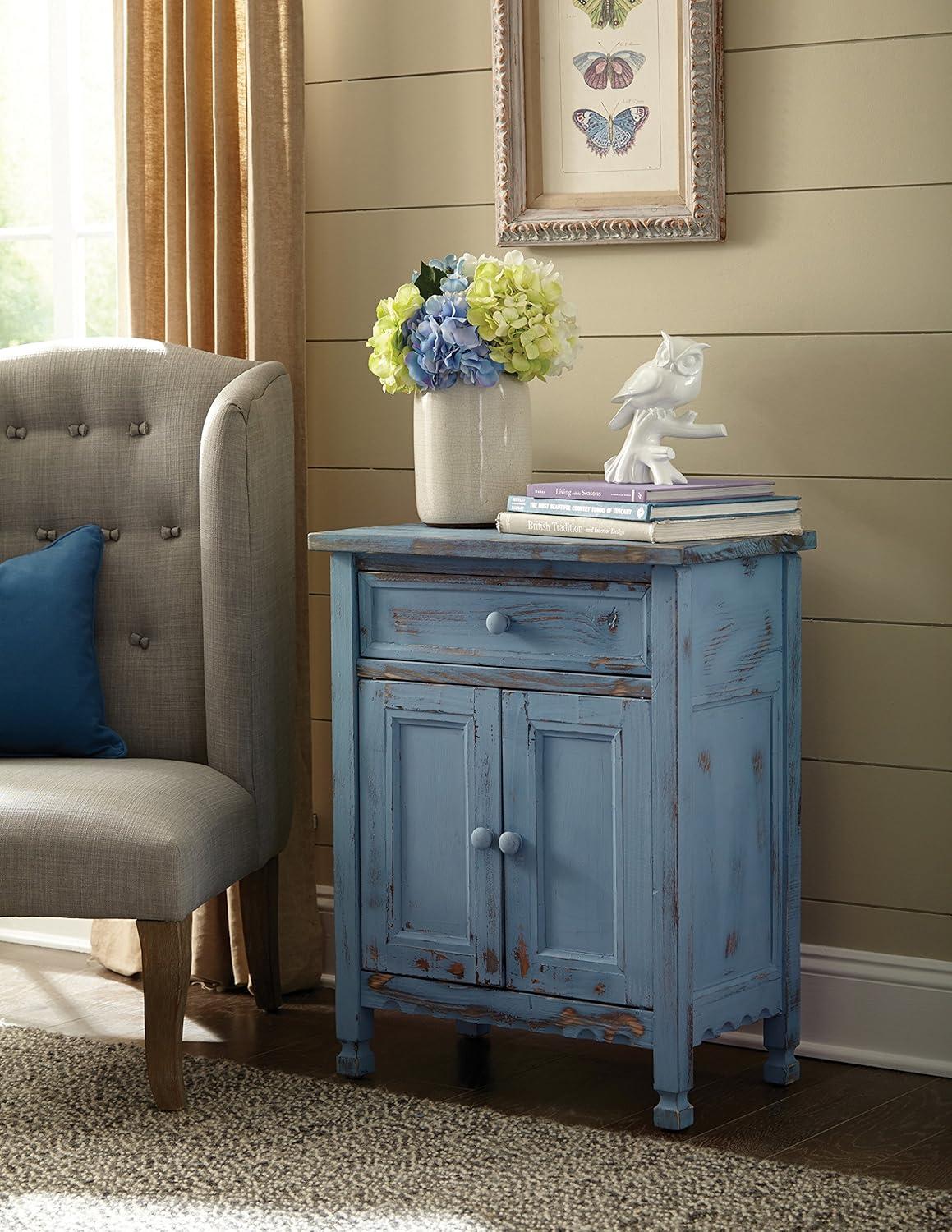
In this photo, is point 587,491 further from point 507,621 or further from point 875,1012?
point 875,1012

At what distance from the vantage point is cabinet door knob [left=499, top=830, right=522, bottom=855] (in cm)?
214

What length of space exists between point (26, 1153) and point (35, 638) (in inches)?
29.6

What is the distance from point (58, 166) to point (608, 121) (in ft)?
3.95

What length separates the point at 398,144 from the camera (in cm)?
269

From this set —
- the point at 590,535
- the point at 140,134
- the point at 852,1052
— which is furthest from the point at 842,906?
the point at 140,134

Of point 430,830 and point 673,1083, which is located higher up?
point 430,830

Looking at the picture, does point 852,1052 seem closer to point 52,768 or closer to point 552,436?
point 552,436

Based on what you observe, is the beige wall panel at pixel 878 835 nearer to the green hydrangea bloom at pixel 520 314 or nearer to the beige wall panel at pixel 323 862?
the green hydrangea bloom at pixel 520 314

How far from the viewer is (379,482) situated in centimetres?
276

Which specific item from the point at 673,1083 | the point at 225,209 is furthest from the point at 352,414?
the point at 673,1083

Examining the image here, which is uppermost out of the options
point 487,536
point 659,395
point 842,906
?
point 659,395

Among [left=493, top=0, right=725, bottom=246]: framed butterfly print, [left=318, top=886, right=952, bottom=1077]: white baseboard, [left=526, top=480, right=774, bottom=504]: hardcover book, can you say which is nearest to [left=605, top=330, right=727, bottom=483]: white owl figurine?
[left=526, top=480, right=774, bottom=504]: hardcover book

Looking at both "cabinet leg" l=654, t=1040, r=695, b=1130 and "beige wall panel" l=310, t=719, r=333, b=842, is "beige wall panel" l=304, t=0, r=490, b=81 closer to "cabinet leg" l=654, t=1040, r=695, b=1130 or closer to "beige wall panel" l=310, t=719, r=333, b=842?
"beige wall panel" l=310, t=719, r=333, b=842

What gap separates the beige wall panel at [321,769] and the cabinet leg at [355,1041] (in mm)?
569
